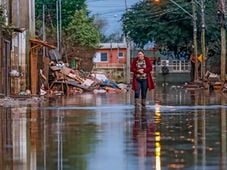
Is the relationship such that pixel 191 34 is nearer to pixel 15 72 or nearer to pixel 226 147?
pixel 15 72

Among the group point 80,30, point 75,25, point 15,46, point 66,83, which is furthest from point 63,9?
point 15,46

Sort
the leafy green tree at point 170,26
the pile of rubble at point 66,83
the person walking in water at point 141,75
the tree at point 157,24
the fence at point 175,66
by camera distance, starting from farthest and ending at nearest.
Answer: the fence at point 175,66 < the tree at point 157,24 < the leafy green tree at point 170,26 < the pile of rubble at point 66,83 < the person walking in water at point 141,75

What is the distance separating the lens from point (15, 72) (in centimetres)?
3475

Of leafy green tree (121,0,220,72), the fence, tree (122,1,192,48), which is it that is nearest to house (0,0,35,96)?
leafy green tree (121,0,220,72)

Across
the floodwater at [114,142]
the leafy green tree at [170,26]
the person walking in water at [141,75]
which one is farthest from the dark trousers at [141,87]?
the leafy green tree at [170,26]

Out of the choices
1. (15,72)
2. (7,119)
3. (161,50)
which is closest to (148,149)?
(7,119)

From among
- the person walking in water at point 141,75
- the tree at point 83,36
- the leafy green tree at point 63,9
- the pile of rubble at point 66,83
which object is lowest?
the pile of rubble at point 66,83

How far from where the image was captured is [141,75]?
2445cm

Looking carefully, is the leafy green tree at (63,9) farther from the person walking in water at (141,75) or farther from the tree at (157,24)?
the person walking in water at (141,75)

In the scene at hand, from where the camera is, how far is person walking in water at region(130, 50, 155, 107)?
2438cm

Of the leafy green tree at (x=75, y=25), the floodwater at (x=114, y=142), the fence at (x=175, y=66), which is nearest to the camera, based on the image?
the floodwater at (x=114, y=142)

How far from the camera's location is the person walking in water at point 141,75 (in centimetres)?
2438

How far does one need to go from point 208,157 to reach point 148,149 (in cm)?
137

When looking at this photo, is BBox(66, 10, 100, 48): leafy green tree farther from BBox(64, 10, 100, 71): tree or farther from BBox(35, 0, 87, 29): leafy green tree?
BBox(35, 0, 87, 29): leafy green tree
